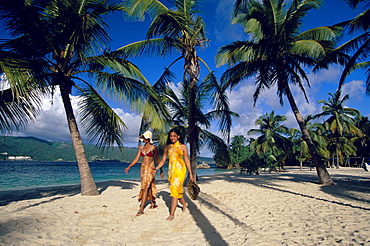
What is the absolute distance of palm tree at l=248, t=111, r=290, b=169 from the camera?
2541 cm

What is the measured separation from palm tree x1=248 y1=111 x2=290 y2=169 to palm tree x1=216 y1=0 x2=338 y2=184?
51.2 feet

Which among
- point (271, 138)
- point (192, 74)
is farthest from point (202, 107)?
point (271, 138)

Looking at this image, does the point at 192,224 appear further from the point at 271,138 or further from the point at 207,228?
the point at 271,138

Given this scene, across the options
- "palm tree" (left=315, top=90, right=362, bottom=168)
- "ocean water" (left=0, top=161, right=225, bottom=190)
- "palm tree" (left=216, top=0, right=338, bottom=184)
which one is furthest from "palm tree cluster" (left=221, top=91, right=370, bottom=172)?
"palm tree" (left=216, top=0, right=338, bottom=184)

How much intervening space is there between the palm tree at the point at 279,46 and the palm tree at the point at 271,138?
15.6 metres

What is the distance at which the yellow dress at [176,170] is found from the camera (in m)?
4.16

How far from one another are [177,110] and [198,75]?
3.82 m

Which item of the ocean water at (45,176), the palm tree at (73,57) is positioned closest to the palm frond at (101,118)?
the palm tree at (73,57)

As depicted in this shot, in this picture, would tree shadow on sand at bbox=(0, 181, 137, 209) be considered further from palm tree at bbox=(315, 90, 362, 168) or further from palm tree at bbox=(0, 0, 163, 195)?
palm tree at bbox=(315, 90, 362, 168)

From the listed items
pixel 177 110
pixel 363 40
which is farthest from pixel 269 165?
pixel 363 40

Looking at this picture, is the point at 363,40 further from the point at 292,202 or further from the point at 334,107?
the point at 334,107

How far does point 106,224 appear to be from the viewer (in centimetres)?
387

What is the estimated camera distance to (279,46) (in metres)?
9.18

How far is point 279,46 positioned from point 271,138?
1865cm
